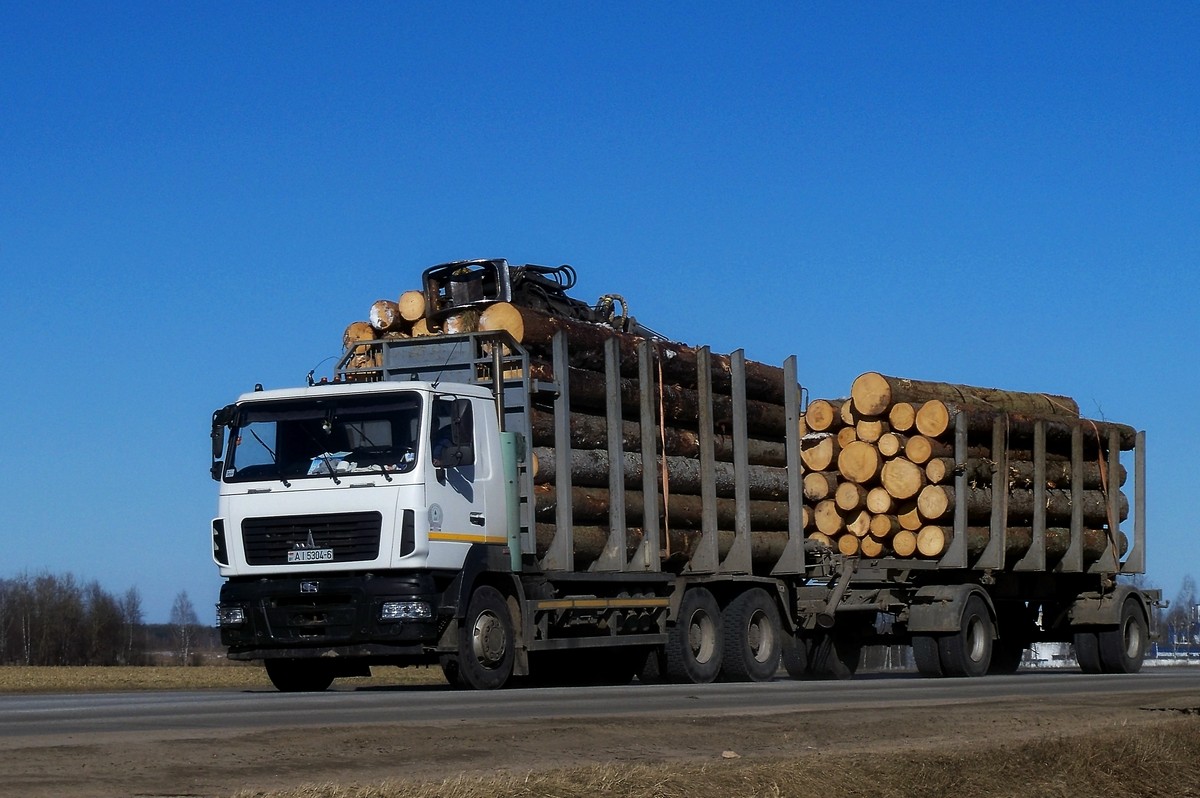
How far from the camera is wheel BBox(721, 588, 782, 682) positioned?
21281mm

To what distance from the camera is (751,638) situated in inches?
854

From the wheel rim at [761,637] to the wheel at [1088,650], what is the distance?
683 centimetres

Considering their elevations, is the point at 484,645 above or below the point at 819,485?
below

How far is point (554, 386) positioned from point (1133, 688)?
7.31 metres

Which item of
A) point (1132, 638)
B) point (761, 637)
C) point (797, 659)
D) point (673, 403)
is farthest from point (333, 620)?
point (1132, 638)

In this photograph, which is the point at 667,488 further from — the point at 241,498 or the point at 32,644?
the point at 32,644

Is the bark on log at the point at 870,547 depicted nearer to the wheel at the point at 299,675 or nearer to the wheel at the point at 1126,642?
the wheel at the point at 1126,642

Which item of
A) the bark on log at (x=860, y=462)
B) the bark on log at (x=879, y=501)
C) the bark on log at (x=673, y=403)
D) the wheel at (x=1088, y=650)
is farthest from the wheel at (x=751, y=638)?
the wheel at (x=1088, y=650)

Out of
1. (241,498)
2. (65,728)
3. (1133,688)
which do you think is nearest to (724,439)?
(1133,688)

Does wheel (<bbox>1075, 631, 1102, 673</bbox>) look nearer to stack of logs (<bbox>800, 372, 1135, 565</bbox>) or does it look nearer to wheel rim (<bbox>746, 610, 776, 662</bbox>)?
stack of logs (<bbox>800, 372, 1135, 565</bbox>)

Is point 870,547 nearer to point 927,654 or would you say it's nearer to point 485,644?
point 927,654

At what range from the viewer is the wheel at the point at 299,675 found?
59.0ft

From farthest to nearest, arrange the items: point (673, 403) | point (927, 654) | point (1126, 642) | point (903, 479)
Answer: point (1126, 642)
point (903, 479)
point (927, 654)
point (673, 403)

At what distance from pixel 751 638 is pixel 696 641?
3.33 feet
